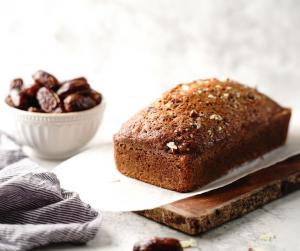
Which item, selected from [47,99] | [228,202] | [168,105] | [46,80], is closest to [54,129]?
[47,99]

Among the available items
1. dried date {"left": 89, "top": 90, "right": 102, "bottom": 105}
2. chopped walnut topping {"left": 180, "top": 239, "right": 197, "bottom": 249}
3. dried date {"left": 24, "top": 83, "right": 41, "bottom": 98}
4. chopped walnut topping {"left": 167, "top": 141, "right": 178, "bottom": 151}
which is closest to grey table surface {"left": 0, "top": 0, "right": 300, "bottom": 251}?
dried date {"left": 89, "top": 90, "right": 102, "bottom": 105}

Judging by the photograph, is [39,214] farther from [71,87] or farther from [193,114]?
[71,87]

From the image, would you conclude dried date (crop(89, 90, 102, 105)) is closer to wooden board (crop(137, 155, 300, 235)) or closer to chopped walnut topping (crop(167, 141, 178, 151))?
chopped walnut topping (crop(167, 141, 178, 151))

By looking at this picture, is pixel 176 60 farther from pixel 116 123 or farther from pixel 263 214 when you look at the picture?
pixel 263 214

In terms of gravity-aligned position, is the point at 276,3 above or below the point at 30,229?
above

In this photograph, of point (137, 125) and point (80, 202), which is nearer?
point (80, 202)

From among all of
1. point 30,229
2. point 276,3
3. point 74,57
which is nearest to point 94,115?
point 30,229
